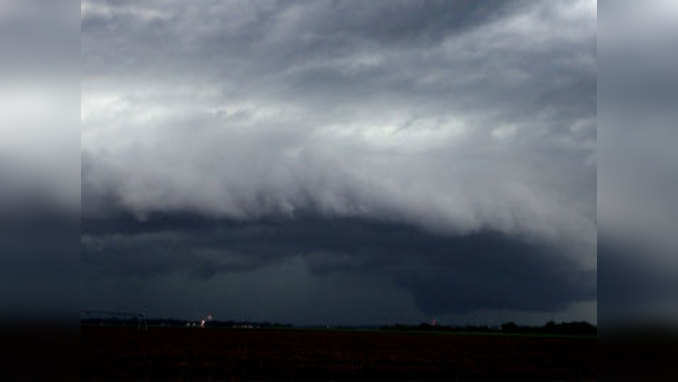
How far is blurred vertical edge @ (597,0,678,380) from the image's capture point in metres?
6.99

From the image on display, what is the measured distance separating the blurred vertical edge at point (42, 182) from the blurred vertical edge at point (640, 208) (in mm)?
5861

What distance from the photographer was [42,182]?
7586mm

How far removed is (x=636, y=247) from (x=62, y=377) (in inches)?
247

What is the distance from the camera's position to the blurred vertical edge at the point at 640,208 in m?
6.99

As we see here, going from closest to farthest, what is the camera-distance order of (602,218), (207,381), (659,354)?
(659,354) → (602,218) → (207,381)

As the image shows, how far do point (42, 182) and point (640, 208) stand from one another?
6529 mm

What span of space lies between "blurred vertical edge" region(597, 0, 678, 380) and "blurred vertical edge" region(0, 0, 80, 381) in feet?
19.2

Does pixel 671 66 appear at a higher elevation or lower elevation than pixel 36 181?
higher

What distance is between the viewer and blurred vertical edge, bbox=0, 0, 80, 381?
7551mm

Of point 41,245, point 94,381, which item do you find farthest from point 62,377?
point 94,381

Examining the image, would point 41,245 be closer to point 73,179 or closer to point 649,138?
point 73,179

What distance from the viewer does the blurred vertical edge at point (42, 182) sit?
24.8 feet

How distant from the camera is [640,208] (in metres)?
7.14

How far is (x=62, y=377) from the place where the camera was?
23.9 feet
